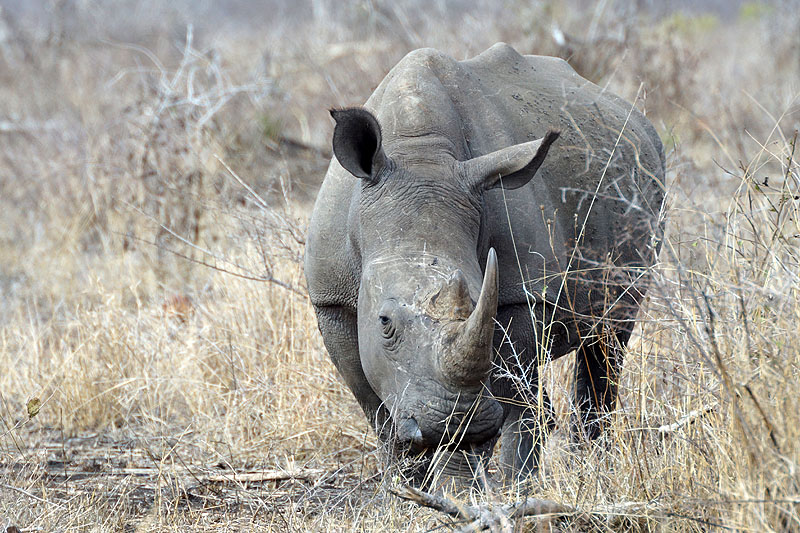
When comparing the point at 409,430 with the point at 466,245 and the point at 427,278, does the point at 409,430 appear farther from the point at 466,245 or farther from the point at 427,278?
the point at 466,245

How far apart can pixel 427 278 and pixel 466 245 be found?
321 millimetres

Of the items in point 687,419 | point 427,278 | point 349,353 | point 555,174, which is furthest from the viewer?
point 555,174

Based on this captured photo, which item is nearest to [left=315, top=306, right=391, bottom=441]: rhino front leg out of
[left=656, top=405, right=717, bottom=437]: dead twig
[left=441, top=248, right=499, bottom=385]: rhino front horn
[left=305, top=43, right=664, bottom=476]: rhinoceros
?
A: [left=305, top=43, right=664, bottom=476]: rhinoceros

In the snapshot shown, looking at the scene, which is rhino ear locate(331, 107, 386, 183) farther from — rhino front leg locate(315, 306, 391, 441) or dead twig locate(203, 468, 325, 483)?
dead twig locate(203, 468, 325, 483)

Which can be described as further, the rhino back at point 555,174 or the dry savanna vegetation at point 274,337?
the rhino back at point 555,174

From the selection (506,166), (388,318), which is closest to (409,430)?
(388,318)

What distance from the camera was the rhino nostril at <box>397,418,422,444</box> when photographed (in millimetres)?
3336

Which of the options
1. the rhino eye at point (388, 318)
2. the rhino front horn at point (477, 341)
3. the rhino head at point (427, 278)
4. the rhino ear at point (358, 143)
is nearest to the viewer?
the rhino front horn at point (477, 341)

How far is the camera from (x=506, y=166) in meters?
3.79

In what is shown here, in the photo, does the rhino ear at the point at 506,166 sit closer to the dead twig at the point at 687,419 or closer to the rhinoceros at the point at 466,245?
the rhinoceros at the point at 466,245

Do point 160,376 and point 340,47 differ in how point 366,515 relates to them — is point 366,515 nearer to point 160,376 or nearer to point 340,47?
point 160,376

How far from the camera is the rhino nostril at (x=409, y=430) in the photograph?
334 cm

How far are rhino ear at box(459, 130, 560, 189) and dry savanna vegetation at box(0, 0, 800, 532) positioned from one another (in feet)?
1.85

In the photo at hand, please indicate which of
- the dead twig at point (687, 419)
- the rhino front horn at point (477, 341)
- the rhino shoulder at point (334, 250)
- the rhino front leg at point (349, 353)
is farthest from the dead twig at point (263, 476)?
the dead twig at point (687, 419)
